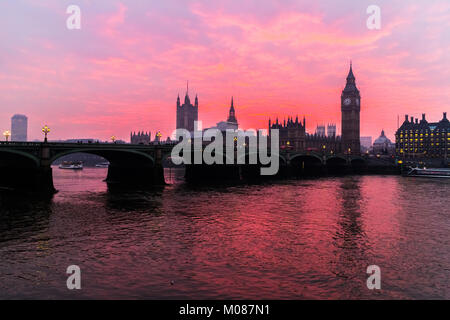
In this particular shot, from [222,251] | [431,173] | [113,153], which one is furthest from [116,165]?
[431,173]

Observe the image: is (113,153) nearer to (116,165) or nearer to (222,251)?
(116,165)

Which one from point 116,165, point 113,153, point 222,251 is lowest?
point 222,251

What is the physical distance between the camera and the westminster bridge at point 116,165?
162 ft

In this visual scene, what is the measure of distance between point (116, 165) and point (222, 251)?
61.9 m

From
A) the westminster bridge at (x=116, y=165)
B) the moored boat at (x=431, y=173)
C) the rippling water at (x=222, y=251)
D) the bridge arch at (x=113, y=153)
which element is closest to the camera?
the rippling water at (x=222, y=251)

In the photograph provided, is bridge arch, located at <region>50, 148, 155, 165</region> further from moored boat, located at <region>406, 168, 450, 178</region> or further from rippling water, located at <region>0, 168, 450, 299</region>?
moored boat, located at <region>406, 168, 450, 178</region>

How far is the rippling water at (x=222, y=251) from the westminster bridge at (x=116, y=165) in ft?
41.2

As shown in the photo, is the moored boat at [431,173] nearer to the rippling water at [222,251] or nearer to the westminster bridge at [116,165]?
the westminster bridge at [116,165]

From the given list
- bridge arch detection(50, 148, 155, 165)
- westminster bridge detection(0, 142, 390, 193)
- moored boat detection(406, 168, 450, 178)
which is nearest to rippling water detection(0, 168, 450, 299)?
westminster bridge detection(0, 142, 390, 193)

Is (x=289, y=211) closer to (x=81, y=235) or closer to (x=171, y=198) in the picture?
(x=171, y=198)

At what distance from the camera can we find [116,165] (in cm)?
7750

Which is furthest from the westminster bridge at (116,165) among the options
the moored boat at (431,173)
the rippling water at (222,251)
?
the moored boat at (431,173)

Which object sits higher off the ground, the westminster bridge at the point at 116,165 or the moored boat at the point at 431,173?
the westminster bridge at the point at 116,165
